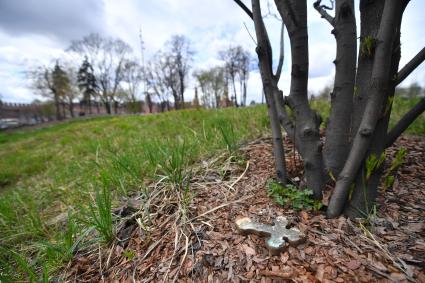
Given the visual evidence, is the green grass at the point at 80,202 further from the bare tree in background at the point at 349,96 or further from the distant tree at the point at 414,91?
the distant tree at the point at 414,91

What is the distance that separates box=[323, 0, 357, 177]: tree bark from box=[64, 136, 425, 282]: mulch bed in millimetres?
299

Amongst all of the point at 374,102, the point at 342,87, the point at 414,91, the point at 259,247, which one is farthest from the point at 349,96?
the point at 414,91

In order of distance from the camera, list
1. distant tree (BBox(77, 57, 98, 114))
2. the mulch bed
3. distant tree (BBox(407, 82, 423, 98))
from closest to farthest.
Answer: the mulch bed
distant tree (BBox(407, 82, 423, 98))
distant tree (BBox(77, 57, 98, 114))

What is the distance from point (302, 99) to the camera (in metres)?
1.23

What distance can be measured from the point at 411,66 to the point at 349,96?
0.87ft

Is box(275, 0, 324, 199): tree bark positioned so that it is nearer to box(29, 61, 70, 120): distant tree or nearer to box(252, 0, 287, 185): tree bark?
box(252, 0, 287, 185): tree bark

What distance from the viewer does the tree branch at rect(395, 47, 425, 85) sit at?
38.4 inches

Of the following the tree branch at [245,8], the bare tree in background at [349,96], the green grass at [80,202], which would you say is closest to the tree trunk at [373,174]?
the bare tree in background at [349,96]

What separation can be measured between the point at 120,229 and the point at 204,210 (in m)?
0.51

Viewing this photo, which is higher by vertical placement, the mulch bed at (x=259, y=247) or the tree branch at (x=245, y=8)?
the tree branch at (x=245, y=8)

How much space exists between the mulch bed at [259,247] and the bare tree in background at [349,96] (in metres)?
0.15

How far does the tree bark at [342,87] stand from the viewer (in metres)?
1.11

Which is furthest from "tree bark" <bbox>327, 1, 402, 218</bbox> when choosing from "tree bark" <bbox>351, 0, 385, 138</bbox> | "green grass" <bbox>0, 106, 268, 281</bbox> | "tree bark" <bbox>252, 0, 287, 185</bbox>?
"green grass" <bbox>0, 106, 268, 281</bbox>

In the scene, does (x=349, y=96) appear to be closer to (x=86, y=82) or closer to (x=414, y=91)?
(x=414, y=91)
